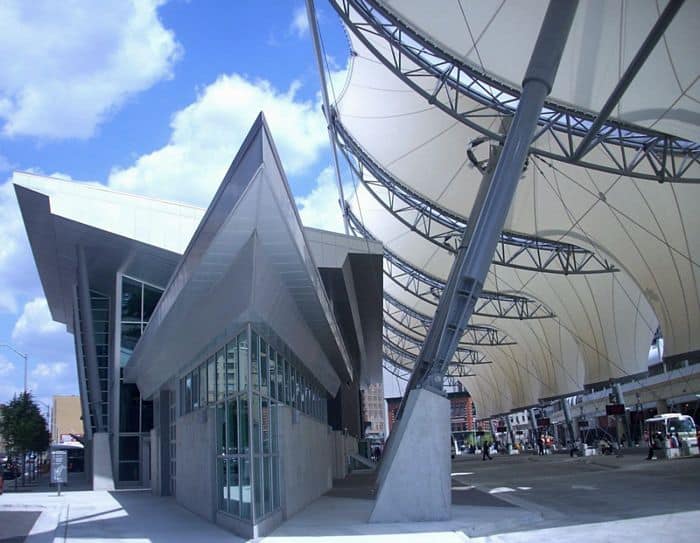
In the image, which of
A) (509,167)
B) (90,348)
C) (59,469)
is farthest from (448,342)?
(90,348)

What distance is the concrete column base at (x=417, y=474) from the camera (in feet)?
48.9

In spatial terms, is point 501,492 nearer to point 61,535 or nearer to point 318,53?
point 61,535

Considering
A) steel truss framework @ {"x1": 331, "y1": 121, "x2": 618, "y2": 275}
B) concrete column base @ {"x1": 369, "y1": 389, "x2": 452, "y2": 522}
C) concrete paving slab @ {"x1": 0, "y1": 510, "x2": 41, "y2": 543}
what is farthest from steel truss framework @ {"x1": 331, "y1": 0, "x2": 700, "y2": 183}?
concrete paving slab @ {"x1": 0, "y1": 510, "x2": 41, "y2": 543}

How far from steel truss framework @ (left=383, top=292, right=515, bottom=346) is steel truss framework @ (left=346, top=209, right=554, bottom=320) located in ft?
23.7

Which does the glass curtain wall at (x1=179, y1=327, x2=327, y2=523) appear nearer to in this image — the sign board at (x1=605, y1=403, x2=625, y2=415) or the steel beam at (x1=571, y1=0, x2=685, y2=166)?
the steel beam at (x1=571, y1=0, x2=685, y2=166)

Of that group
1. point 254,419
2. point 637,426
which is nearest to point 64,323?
point 254,419

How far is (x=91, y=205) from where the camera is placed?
3036 centimetres

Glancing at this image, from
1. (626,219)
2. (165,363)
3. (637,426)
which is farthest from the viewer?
(637,426)

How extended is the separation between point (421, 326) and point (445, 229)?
35.3 metres

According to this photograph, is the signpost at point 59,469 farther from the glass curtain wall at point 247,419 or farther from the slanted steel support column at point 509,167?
the slanted steel support column at point 509,167

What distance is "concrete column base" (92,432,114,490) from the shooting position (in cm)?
3434

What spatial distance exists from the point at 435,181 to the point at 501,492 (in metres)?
20.3

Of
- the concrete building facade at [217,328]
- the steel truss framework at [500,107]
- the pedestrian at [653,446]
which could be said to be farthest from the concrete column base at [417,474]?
the pedestrian at [653,446]

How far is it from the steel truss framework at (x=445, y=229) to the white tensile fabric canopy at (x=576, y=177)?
1.96 feet
